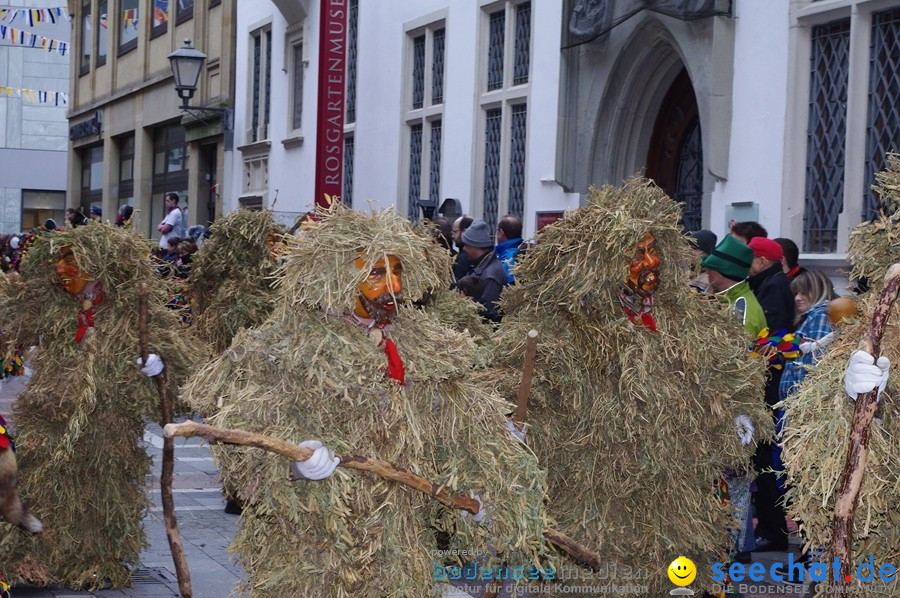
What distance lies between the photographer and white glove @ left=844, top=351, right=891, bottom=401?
4422mm

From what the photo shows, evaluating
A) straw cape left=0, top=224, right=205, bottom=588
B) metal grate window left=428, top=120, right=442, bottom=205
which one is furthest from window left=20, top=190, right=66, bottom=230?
straw cape left=0, top=224, right=205, bottom=588

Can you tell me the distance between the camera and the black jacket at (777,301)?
7961 millimetres

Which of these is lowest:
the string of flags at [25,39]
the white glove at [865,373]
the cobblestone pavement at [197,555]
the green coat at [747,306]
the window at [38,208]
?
the cobblestone pavement at [197,555]

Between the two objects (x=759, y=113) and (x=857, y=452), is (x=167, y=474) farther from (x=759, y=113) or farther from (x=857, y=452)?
(x=759, y=113)

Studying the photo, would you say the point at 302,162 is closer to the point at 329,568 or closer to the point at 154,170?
the point at 154,170

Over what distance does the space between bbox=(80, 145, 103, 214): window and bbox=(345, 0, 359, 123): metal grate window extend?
659 inches

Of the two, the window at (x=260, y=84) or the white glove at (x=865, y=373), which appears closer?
the white glove at (x=865, y=373)

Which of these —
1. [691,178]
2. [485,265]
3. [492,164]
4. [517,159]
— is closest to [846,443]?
[485,265]

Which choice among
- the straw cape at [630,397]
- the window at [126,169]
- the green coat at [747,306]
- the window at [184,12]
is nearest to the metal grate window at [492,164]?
the green coat at [747,306]

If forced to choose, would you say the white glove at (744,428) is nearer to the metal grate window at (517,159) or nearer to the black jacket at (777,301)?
the black jacket at (777,301)

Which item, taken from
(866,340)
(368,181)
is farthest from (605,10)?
(866,340)

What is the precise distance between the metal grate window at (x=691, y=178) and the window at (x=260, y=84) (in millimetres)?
11310

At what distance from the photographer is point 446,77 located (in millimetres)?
16625

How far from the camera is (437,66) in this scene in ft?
56.3
